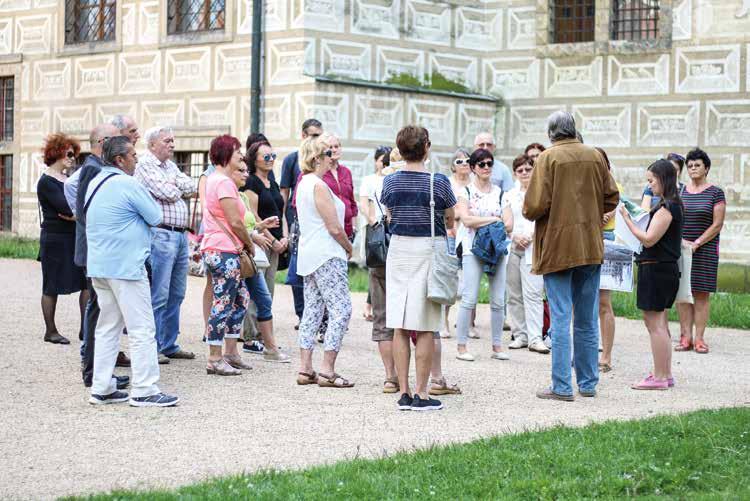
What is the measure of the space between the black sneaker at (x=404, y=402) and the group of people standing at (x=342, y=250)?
0.01 meters

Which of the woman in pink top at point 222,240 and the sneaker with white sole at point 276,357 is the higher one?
the woman in pink top at point 222,240

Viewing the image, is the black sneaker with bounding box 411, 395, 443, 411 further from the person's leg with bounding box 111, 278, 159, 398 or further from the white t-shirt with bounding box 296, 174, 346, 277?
the person's leg with bounding box 111, 278, 159, 398

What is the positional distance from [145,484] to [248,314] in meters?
5.17

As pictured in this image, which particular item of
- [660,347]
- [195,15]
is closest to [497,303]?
[660,347]

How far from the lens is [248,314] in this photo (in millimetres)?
11234

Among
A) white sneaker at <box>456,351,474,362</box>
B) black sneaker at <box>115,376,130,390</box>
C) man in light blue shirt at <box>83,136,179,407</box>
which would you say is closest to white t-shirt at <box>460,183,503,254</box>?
white sneaker at <box>456,351,474,362</box>

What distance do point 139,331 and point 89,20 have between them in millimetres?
15673

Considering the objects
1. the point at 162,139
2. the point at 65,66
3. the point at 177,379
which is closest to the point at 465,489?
the point at 177,379

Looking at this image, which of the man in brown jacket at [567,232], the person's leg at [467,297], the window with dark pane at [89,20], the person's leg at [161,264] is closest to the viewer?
→ the man in brown jacket at [567,232]

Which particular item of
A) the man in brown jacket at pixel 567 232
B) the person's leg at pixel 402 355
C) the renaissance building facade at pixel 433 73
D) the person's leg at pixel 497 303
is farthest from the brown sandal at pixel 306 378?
the renaissance building facade at pixel 433 73

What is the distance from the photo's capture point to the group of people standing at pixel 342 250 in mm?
8250

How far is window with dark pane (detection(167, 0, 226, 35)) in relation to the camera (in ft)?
Answer: 67.5

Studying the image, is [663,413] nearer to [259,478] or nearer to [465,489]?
[465,489]

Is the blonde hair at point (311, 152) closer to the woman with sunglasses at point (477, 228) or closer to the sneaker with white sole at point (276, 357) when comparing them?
the sneaker with white sole at point (276, 357)
